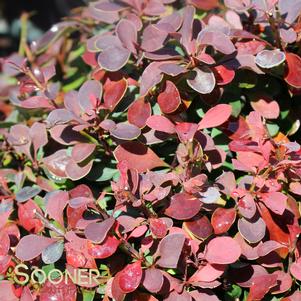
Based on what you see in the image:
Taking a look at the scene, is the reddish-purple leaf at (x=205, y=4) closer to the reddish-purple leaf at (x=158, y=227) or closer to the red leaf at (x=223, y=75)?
the red leaf at (x=223, y=75)

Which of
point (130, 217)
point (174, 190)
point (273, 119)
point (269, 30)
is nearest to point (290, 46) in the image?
point (269, 30)

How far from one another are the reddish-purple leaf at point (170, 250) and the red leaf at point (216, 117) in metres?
0.24

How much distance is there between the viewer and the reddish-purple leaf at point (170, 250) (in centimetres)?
105

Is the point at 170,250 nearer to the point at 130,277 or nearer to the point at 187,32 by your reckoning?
the point at 130,277

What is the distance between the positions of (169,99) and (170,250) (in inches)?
12.8

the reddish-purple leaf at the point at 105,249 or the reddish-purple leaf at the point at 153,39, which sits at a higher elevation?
the reddish-purple leaf at the point at 153,39

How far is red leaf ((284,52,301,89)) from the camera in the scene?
1.24 metres

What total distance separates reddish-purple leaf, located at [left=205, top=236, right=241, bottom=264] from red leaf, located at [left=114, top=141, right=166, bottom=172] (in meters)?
0.21

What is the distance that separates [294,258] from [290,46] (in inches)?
19.3

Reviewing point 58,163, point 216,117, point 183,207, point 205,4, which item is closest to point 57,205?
point 58,163

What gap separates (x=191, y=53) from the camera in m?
1.23

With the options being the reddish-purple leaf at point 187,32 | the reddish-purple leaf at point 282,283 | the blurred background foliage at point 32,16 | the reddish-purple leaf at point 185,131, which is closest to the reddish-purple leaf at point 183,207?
the reddish-purple leaf at point 185,131

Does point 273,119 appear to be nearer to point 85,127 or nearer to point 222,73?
point 222,73

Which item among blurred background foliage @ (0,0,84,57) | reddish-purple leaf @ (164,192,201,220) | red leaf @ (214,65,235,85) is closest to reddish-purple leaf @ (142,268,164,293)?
reddish-purple leaf @ (164,192,201,220)
